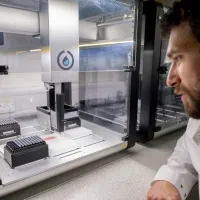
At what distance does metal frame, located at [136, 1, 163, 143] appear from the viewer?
4.96 feet

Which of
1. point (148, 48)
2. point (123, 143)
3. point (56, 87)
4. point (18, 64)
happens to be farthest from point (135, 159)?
point (18, 64)

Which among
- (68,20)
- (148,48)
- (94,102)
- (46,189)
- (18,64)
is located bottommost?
(46,189)

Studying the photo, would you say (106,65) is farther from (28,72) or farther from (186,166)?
(186,166)

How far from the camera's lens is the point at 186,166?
2.95ft

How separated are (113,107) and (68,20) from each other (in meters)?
1.21

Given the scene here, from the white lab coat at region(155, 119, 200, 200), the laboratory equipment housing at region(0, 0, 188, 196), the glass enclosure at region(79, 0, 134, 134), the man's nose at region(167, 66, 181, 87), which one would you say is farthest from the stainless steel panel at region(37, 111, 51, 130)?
the man's nose at region(167, 66, 181, 87)

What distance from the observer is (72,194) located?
1.00 meters

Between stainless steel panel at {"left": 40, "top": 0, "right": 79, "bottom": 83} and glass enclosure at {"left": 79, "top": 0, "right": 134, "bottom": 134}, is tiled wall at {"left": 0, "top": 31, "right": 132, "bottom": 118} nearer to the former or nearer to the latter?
glass enclosure at {"left": 79, "top": 0, "right": 134, "bottom": 134}

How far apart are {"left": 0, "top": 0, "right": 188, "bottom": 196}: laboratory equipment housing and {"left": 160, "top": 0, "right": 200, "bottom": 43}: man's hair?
712 millimetres

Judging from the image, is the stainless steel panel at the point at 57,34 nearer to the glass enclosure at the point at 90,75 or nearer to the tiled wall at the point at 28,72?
the glass enclosure at the point at 90,75

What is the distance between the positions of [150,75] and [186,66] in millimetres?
1032

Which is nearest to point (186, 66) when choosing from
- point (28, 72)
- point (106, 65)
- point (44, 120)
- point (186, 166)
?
point (186, 166)

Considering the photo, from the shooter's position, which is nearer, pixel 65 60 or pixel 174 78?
pixel 174 78

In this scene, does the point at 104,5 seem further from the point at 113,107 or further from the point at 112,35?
the point at 113,107
